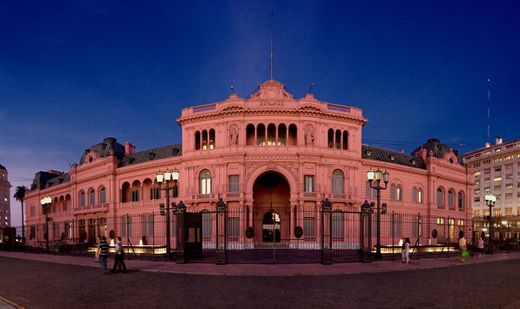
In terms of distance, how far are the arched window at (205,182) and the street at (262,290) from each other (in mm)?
23907

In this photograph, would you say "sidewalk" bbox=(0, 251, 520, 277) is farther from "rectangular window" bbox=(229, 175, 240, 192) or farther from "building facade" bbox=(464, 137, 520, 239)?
"building facade" bbox=(464, 137, 520, 239)

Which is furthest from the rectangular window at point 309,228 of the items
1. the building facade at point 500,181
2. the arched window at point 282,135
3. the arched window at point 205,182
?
the building facade at point 500,181

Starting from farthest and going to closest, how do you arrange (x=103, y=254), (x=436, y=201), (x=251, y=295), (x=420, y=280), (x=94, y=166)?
(x=94, y=166)
(x=436, y=201)
(x=103, y=254)
(x=420, y=280)
(x=251, y=295)

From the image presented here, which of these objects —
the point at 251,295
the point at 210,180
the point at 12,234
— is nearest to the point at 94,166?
the point at 12,234

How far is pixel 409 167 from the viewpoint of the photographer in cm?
4934

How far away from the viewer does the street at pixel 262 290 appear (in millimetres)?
11023

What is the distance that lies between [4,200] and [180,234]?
14240 cm

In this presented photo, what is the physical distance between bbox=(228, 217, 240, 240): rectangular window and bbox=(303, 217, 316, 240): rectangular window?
6.93m

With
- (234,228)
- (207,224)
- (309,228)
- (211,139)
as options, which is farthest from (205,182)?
(309,228)

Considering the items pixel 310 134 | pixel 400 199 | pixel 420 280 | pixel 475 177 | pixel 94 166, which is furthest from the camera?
pixel 475 177

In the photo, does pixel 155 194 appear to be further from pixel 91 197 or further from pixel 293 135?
pixel 293 135

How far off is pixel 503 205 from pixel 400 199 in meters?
57.6

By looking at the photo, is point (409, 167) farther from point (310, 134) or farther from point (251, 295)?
point (251, 295)

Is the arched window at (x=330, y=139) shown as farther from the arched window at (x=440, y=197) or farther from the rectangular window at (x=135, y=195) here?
the rectangular window at (x=135, y=195)
